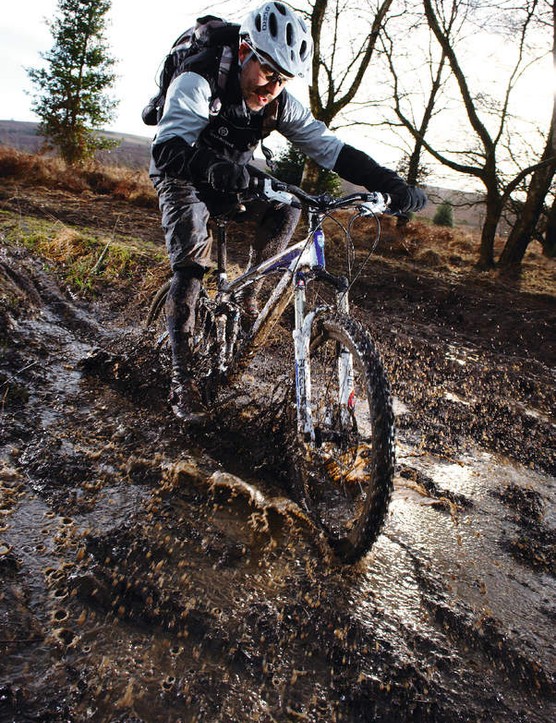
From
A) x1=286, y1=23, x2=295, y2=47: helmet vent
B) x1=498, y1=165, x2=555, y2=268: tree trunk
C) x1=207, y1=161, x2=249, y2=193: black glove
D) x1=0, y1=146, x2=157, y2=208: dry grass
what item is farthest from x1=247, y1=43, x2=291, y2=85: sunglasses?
x1=0, y1=146, x2=157, y2=208: dry grass

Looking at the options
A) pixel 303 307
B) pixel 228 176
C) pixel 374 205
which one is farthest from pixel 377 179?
pixel 228 176

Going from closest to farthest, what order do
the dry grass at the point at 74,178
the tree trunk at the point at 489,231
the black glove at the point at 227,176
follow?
the black glove at the point at 227,176, the tree trunk at the point at 489,231, the dry grass at the point at 74,178

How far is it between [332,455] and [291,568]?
689 millimetres

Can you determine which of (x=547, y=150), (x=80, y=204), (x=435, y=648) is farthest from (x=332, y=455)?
(x=547, y=150)

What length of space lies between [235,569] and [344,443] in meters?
0.83

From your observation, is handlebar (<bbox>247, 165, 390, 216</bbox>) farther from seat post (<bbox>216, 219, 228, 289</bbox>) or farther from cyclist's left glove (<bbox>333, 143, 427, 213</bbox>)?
seat post (<bbox>216, 219, 228, 289</bbox>)

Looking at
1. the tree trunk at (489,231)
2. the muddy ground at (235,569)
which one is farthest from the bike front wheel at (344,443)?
the tree trunk at (489,231)

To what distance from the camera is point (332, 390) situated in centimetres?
243

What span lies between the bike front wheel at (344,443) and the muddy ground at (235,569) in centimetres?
18

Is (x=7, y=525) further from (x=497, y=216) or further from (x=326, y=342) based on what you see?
(x=497, y=216)

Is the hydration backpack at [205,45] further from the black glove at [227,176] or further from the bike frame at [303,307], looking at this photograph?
the bike frame at [303,307]

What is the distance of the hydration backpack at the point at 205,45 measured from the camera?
2637 mm

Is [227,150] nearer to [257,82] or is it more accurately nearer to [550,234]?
[257,82]

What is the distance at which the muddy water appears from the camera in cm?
147
